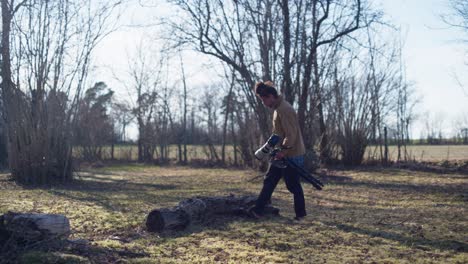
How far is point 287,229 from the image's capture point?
20.3ft

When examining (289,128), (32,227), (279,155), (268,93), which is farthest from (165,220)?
(268,93)

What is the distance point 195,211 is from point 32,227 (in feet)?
7.80

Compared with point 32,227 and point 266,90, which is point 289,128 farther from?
point 32,227

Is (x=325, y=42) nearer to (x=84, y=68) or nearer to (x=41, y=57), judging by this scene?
(x=84, y=68)

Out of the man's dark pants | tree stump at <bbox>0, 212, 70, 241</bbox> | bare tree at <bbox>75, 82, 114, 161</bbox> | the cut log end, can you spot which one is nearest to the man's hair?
the man's dark pants

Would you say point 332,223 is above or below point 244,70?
below

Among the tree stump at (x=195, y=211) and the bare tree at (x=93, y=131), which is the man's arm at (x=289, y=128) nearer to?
the tree stump at (x=195, y=211)

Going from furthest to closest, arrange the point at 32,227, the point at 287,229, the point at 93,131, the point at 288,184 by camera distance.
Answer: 1. the point at 93,131
2. the point at 288,184
3. the point at 287,229
4. the point at 32,227

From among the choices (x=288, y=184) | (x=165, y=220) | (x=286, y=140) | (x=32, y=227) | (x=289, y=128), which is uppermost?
(x=289, y=128)

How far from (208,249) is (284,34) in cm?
947

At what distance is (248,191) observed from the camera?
1094 centimetres

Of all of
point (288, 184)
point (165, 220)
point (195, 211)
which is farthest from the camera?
point (195, 211)

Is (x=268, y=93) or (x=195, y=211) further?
(x=195, y=211)

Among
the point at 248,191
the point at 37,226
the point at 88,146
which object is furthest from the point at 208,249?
the point at 88,146
